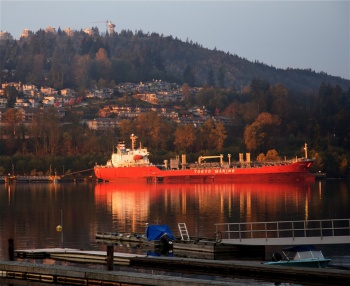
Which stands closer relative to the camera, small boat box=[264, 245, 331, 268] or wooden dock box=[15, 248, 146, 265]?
→ small boat box=[264, 245, 331, 268]

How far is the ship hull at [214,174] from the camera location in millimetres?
122688

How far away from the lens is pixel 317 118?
178 metres

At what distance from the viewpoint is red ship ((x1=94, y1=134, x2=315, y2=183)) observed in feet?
403

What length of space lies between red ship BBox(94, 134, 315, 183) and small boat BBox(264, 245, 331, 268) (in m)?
91.6

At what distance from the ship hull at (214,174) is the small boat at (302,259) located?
91.5m

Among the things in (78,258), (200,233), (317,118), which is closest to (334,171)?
(317,118)

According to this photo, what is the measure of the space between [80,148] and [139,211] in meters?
98.0

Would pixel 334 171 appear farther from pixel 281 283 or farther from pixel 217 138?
pixel 281 283

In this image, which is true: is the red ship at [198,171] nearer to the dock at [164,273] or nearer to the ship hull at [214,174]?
the ship hull at [214,174]

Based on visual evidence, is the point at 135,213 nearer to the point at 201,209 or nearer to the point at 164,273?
the point at 201,209

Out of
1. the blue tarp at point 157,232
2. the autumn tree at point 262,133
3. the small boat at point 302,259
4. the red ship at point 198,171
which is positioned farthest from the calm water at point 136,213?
A: the autumn tree at point 262,133

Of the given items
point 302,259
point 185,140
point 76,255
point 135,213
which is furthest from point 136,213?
point 185,140

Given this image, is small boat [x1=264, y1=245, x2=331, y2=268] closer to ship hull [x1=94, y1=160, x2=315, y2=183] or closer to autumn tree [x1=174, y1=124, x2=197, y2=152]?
ship hull [x1=94, y1=160, x2=315, y2=183]

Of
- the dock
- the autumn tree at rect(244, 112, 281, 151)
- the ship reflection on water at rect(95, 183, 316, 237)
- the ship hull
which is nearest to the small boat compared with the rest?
the dock
